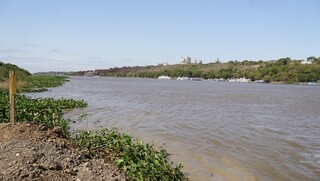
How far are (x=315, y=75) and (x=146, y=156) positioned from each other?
535 ft

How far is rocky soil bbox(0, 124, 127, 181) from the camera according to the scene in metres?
6.09

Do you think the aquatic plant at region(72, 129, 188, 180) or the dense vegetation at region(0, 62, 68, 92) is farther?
the dense vegetation at region(0, 62, 68, 92)

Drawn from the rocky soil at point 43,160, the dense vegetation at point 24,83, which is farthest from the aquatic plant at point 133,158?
the dense vegetation at point 24,83

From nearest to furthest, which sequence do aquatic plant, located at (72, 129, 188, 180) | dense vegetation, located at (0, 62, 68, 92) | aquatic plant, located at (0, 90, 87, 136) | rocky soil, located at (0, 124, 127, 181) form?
1. rocky soil, located at (0, 124, 127, 181)
2. aquatic plant, located at (72, 129, 188, 180)
3. aquatic plant, located at (0, 90, 87, 136)
4. dense vegetation, located at (0, 62, 68, 92)

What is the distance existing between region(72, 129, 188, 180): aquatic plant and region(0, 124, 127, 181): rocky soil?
0.35 meters

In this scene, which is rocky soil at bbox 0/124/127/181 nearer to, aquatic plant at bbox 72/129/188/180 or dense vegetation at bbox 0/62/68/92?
aquatic plant at bbox 72/129/188/180

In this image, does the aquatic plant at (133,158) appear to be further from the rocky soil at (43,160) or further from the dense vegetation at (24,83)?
the dense vegetation at (24,83)

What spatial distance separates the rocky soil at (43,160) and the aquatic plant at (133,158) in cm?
35

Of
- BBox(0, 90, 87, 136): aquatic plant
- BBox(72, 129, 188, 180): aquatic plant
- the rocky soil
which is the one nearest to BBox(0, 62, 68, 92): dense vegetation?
BBox(0, 90, 87, 136): aquatic plant

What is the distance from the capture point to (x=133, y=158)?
8.21 meters

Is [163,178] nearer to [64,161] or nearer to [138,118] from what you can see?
[64,161]

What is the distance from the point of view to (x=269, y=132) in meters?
15.3

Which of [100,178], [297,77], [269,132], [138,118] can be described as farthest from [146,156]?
[297,77]

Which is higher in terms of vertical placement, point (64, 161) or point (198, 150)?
point (64, 161)
